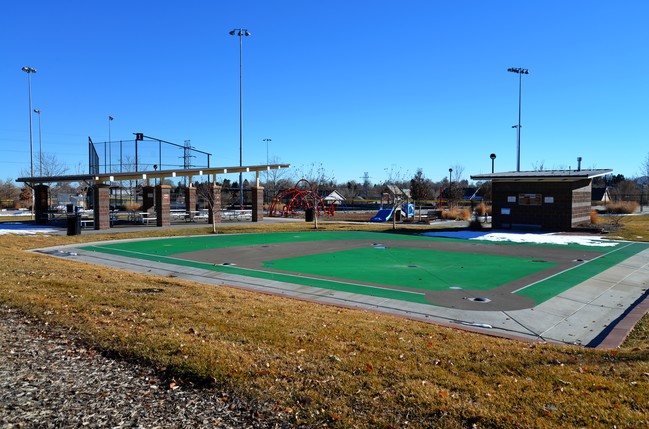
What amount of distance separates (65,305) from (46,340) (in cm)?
184

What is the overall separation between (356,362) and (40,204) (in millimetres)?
33782

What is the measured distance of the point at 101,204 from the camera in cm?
2934

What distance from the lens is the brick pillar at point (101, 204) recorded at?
95.6 feet

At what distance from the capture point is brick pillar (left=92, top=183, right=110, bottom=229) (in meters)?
29.1

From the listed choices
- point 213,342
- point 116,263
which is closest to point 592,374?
point 213,342

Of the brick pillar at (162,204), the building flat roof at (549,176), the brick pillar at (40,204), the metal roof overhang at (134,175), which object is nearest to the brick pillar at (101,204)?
the metal roof overhang at (134,175)

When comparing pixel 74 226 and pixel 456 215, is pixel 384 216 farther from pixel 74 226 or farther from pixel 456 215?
pixel 74 226

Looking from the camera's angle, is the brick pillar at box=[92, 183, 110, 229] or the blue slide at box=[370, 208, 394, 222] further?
the blue slide at box=[370, 208, 394, 222]

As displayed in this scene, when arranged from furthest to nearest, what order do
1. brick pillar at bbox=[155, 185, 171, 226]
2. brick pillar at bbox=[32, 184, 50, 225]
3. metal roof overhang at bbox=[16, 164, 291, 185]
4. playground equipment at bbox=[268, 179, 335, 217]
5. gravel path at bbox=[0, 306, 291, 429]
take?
playground equipment at bbox=[268, 179, 335, 217]
brick pillar at bbox=[32, 184, 50, 225]
brick pillar at bbox=[155, 185, 171, 226]
metal roof overhang at bbox=[16, 164, 291, 185]
gravel path at bbox=[0, 306, 291, 429]

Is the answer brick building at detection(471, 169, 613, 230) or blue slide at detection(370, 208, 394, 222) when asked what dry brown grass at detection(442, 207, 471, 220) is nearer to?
blue slide at detection(370, 208, 394, 222)

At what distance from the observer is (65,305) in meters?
8.34

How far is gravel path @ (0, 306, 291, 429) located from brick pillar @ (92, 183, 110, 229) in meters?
24.7

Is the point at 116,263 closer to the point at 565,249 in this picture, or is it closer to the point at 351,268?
the point at 351,268

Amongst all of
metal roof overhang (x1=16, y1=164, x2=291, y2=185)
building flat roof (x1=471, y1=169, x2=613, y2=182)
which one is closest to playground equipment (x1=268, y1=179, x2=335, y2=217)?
metal roof overhang (x1=16, y1=164, x2=291, y2=185)
